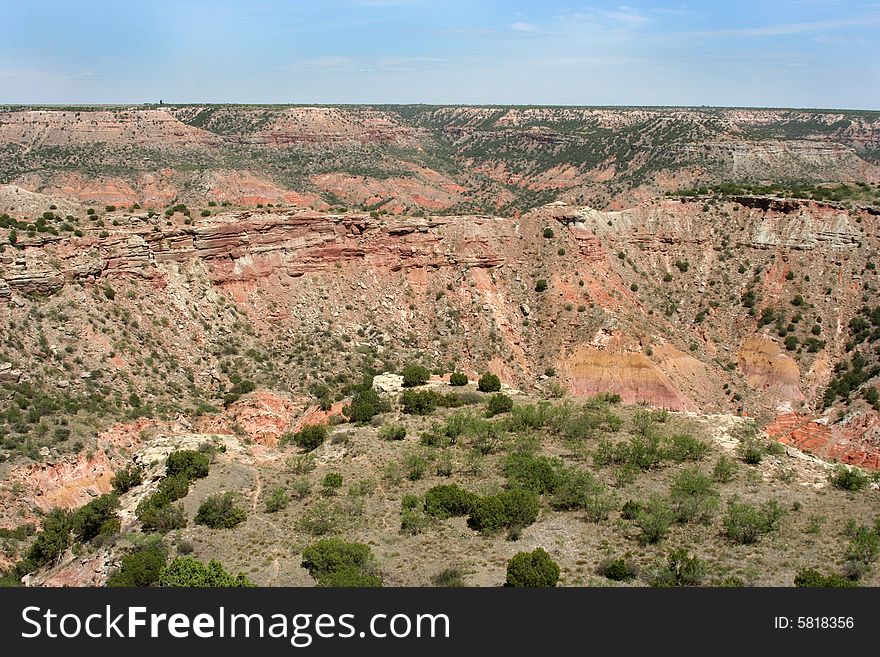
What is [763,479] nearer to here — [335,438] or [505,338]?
[335,438]

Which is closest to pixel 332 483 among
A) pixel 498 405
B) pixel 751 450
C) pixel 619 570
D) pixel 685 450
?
pixel 498 405

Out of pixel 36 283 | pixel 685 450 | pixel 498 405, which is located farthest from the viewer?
pixel 36 283

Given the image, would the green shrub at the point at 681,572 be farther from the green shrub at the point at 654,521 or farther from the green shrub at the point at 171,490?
the green shrub at the point at 171,490

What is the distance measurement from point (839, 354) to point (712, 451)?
92.8 ft

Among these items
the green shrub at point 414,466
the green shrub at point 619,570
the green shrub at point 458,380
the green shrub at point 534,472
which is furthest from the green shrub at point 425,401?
the green shrub at point 619,570

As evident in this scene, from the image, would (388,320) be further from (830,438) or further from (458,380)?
(830,438)

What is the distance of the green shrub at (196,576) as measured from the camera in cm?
1823

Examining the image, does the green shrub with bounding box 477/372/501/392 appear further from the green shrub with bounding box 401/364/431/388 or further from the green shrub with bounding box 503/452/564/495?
the green shrub with bounding box 503/452/564/495

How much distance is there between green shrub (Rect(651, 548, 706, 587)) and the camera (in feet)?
59.4

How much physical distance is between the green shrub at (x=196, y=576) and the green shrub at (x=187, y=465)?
7774 millimetres

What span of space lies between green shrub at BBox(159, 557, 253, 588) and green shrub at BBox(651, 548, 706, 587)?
12.0 metres

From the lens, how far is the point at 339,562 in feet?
65.4

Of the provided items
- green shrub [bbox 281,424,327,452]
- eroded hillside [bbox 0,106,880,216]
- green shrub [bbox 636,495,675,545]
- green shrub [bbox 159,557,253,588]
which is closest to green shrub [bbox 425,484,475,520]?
green shrub [bbox 636,495,675,545]

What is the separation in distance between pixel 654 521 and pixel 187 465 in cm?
1844
